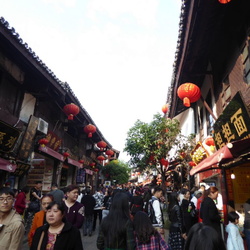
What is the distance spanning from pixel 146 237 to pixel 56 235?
1115 mm

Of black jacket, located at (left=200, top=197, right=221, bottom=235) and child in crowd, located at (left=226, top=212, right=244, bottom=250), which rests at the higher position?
black jacket, located at (left=200, top=197, right=221, bottom=235)

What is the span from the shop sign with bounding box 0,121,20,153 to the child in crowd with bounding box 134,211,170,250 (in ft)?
20.5

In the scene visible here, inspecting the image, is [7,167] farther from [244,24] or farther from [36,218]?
[244,24]

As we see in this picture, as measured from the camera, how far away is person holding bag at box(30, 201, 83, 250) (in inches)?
95.7

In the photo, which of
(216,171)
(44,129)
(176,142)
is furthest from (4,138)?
(176,142)

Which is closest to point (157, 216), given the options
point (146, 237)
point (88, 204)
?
point (146, 237)

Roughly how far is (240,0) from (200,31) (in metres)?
1.32

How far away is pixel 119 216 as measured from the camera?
113 inches

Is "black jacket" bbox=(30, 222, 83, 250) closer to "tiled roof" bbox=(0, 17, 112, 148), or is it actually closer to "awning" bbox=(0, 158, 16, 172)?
"awning" bbox=(0, 158, 16, 172)

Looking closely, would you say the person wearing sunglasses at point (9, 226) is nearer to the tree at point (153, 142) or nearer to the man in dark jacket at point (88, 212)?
the man in dark jacket at point (88, 212)

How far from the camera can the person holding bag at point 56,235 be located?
2432 mm

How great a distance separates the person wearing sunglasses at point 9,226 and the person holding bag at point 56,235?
367 mm

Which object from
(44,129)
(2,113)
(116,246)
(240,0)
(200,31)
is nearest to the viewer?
(116,246)

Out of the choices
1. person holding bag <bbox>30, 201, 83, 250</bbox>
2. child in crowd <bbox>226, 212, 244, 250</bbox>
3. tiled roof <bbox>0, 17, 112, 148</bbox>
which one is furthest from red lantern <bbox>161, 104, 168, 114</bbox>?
person holding bag <bbox>30, 201, 83, 250</bbox>
